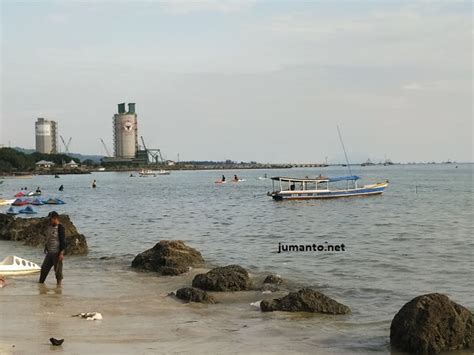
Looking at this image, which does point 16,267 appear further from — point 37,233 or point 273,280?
point 37,233

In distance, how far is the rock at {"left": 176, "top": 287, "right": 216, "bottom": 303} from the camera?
1480cm

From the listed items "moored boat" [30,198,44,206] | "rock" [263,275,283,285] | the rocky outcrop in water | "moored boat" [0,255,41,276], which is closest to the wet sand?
"moored boat" [0,255,41,276]

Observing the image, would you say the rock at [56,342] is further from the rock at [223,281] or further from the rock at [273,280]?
the rock at [273,280]

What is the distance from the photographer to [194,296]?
1487 centimetres

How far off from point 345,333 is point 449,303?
7.31ft

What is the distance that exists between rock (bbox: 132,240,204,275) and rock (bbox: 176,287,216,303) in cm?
398

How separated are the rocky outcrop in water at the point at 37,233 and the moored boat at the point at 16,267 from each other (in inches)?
202

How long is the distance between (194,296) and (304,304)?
105 inches

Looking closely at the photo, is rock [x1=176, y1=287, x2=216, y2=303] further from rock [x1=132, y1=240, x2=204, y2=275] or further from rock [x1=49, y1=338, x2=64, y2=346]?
rock [x1=49, y1=338, x2=64, y2=346]

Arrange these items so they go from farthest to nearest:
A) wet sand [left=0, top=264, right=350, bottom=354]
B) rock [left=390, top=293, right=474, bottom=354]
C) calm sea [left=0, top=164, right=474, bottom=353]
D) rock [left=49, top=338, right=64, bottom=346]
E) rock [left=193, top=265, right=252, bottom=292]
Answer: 1. rock [left=193, top=265, right=252, bottom=292]
2. calm sea [left=0, top=164, right=474, bottom=353]
3. rock [left=390, top=293, right=474, bottom=354]
4. wet sand [left=0, top=264, right=350, bottom=354]
5. rock [left=49, top=338, right=64, bottom=346]

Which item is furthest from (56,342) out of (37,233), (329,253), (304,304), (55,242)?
(37,233)

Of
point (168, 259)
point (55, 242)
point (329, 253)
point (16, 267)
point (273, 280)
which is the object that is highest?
point (55, 242)

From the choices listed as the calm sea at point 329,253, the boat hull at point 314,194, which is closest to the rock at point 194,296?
the calm sea at point 329,253

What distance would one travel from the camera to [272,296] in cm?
1606
